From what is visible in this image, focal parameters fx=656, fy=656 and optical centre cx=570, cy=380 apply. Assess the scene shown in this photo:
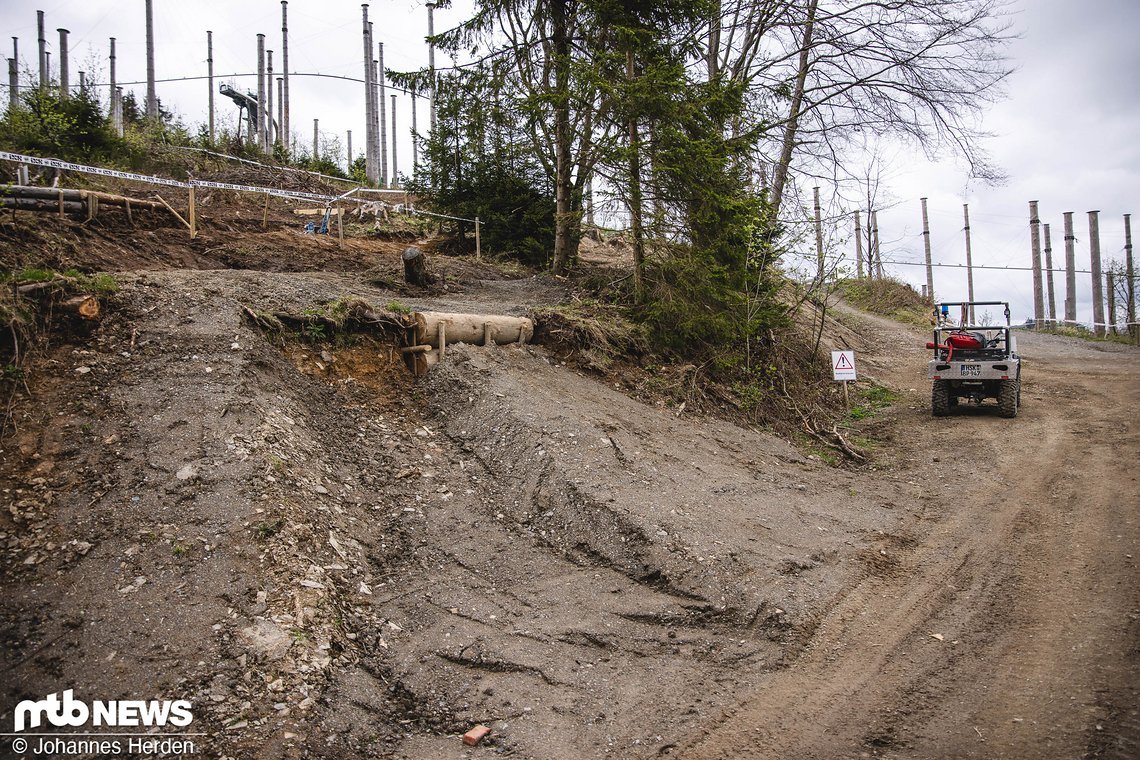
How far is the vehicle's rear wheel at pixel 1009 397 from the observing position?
12852mm

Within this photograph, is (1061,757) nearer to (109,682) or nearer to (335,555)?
(335,555)

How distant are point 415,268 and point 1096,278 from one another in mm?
29459

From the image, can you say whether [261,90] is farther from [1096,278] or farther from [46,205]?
[1096,278]

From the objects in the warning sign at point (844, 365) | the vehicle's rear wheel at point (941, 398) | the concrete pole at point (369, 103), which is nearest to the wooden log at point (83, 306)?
the warning sign at point (844, 365)

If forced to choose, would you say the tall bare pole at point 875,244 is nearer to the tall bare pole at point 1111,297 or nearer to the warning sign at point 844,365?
the tall bare pole at point 1111,297

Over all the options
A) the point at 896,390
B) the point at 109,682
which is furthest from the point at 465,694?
the point at 896,390

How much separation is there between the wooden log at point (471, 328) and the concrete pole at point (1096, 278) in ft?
90.0

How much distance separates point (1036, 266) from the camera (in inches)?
1179

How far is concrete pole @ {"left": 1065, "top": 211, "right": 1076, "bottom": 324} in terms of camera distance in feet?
89.2

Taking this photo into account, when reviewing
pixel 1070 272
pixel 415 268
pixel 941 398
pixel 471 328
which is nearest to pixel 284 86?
pixel 415 268

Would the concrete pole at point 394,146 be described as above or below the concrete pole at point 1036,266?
above

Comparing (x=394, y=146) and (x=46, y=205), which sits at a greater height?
(x=394, y=146)

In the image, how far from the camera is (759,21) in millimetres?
17078

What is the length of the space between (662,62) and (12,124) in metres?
14.4
